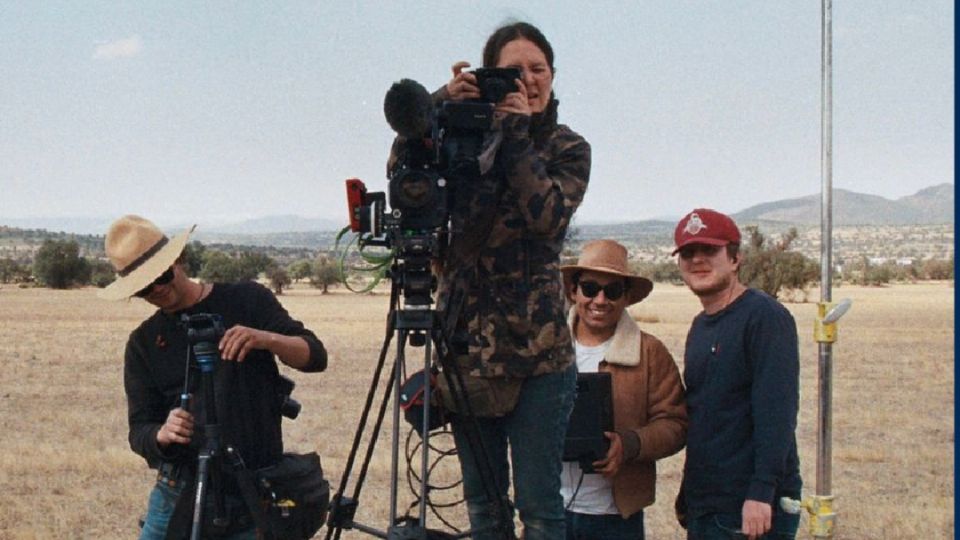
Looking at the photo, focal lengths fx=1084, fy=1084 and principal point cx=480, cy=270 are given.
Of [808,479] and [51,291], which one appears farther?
[51,291]

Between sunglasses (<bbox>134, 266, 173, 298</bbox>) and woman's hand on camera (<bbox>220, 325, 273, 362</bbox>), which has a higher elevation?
sunglasses (<bbox>134, 266, 173, 298</bbox>)

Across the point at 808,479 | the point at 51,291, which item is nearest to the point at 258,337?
the point at 808,479

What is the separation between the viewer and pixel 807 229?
17300 centimetres

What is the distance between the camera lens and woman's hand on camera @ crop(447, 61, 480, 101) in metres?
2.79

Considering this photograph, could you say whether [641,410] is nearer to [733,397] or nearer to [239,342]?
[733,397]

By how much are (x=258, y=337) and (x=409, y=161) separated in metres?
0.78

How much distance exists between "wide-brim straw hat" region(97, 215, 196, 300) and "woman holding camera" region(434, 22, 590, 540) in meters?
0.91

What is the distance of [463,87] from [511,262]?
1.56 ft

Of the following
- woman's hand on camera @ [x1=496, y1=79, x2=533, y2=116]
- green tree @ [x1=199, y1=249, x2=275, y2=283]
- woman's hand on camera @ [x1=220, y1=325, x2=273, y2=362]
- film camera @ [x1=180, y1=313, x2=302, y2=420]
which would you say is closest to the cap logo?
woman's hand on camera @ [x1=496, y1=79, x2=533, y2=116]

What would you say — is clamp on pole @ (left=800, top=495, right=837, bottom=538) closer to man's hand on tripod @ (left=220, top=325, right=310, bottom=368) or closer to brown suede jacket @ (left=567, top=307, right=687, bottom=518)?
brown suede jacket @ (left=567, top=307, right=687, bottom=518)

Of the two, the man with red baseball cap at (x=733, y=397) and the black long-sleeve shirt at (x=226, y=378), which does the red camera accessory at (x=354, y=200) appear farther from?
the man with red baseball cap at (x=733, y=397)

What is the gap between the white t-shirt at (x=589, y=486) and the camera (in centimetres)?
374

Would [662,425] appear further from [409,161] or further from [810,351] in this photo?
[810,351]

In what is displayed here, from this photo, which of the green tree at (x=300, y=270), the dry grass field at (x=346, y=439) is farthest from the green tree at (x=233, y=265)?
the dry grass field at (x=346, y=439)
